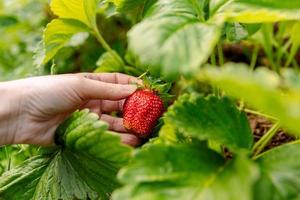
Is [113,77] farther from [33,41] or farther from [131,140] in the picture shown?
[33,41]

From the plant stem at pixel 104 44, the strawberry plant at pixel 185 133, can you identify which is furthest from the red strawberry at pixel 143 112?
the plant stem at pixel 104 44

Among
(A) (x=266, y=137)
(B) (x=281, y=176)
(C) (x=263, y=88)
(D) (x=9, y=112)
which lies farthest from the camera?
(D) (x=9, y=112)

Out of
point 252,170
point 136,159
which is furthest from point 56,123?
point 252,170

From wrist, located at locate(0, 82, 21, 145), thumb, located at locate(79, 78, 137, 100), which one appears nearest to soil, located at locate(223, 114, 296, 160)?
thumb, located at locate(79, 78, 137, 100)

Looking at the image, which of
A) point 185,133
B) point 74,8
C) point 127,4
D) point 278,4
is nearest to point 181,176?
point 185,133

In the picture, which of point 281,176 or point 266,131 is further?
point 266,131

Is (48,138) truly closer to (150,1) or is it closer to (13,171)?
(13,171)

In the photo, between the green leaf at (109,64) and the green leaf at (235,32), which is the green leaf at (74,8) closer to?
the green leaf at (109,64)

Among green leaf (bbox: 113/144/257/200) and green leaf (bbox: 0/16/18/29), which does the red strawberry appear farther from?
green leaf (bbox: 0/16/18/29)
